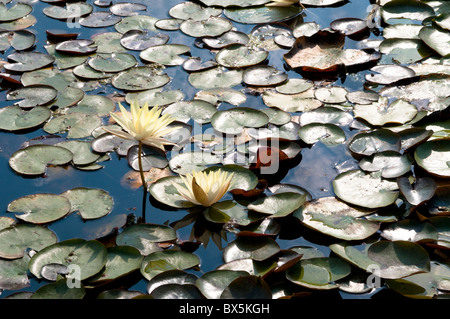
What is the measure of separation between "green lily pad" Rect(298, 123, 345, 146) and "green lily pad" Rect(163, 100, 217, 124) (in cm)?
65

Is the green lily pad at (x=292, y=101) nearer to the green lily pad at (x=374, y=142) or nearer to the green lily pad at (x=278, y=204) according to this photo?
the green lily pad at (x=374, y=142)

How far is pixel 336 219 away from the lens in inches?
120

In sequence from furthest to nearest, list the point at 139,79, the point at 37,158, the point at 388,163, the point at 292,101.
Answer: the point at 139,79, the point at 292,101, the point at 37,158, the point at 388,163

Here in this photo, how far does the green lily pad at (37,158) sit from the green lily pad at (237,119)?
3.25ft

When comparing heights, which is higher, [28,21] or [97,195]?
[28,21]

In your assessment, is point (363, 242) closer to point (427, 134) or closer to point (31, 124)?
point (427, 134)

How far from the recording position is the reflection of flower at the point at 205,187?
3035mm

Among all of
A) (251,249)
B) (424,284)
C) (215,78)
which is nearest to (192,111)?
(215,78)

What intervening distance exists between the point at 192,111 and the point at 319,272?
1.61 meters

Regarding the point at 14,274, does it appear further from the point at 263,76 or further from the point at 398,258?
the point at 263,76

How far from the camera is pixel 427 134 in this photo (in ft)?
11.3

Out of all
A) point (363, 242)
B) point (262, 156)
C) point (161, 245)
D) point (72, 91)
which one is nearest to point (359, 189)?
point (363, 242)

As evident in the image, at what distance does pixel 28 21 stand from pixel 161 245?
10.1 ft

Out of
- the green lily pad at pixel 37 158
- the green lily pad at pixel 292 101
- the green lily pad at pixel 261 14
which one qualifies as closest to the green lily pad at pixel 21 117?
the green lily pad at pixel 37 158
